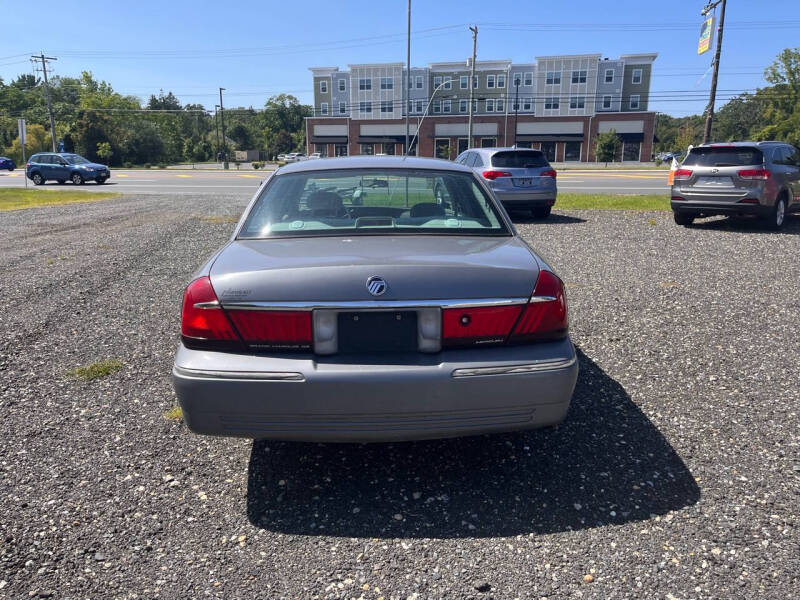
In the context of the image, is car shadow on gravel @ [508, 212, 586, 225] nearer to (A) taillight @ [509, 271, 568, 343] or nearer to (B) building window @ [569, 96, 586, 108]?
(A) taillight @ [509, 271, 568, 343]

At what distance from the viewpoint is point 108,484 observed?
10.1 ft

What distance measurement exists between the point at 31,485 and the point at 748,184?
1231 centimetres

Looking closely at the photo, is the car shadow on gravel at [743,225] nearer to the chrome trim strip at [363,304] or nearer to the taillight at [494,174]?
the taillight at [494,174]

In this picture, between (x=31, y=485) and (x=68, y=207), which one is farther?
(x=68, y=207)

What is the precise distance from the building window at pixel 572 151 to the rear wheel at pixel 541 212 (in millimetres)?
65173

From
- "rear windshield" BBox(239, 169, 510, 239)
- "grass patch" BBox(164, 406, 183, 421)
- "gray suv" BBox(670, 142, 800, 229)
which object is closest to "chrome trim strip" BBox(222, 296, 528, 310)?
"rear windshield" BBox(239, 169, 510, 239)

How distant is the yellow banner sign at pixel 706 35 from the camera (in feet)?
69.3

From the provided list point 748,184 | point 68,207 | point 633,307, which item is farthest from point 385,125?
point 633,307

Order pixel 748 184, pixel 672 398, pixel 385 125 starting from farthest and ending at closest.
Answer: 1. pixel 385 125
2. pixel 748 184
3. pixel 672 398

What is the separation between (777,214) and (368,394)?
12030 millimetres

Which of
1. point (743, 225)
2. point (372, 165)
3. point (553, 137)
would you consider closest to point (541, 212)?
point (743, 225)

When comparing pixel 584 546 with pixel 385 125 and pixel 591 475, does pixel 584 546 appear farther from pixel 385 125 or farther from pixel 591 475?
pixel 385 125

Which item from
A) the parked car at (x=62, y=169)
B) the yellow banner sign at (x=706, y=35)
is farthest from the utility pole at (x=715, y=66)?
the parked car at (x=62, y=169)

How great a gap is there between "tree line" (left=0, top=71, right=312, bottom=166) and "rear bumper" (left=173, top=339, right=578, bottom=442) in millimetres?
75536
